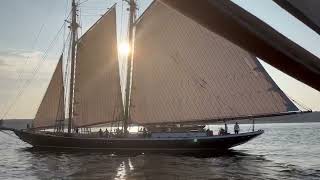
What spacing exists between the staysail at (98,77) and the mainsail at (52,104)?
2917 mm

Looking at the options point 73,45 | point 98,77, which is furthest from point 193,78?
point 73,45

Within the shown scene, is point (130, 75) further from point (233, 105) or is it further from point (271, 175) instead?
point (271, 175)

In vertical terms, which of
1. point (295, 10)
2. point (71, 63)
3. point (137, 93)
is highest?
point (71, 63)

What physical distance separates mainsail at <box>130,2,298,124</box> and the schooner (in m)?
0.09

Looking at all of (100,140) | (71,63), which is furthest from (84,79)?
(100,140)

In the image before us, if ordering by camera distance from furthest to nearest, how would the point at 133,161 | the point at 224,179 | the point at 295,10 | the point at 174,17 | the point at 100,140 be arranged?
1. the point at 100,140
2. the point at 174,17
3. the point at 133,161
4. the point at 224,179
5. the point at 295,10

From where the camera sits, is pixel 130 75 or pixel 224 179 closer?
pixel 224 179

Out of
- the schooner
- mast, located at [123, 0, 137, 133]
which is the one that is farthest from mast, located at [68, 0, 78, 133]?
mast, located at [123, 0, 137, 133]

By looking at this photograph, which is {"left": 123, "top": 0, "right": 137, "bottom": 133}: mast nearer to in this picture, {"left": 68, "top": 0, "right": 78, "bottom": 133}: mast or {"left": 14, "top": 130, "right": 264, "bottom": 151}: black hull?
{"left": 14, "top": 130, "right": 264, "bottom": 151}: black hull

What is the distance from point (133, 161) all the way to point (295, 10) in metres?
37.5

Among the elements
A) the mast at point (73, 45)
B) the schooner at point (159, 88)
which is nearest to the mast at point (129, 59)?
the schooner at point (159, 88)

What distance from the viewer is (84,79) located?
Answer: 49031mm

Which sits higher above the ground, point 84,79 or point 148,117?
point 84,79

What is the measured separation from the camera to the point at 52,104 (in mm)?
52344
